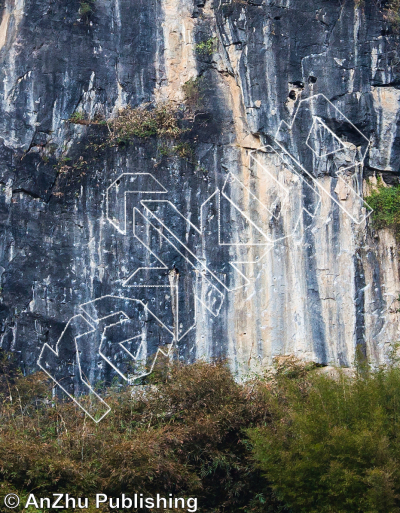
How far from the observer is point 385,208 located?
47.4 feet

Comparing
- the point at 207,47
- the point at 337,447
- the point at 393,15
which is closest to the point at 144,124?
the point at 207,47

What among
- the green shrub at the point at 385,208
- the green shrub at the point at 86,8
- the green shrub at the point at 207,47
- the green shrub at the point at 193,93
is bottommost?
the green shrub at the point at 385,208

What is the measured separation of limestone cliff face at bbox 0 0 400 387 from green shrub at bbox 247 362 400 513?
2.40 metres

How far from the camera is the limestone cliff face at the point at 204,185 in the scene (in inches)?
551

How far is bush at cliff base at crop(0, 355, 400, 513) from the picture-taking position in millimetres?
10664

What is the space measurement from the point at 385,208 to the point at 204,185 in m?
3.53

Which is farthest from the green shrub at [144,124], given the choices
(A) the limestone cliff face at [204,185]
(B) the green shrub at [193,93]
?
(B) the green shrub at [193,93]

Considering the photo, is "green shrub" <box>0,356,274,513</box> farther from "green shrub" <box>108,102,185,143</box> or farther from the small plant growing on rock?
the small plant growing on rock

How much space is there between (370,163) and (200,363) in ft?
17.1

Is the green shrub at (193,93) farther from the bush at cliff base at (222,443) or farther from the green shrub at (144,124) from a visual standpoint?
the bush at cliff base at (222,443)

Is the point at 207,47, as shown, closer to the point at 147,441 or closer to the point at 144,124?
the point at 144,124

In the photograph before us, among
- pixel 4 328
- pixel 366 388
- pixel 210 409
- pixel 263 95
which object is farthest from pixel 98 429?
pixel 263 95

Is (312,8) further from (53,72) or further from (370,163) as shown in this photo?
(53,72)

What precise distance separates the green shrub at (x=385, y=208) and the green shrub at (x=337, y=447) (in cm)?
355
